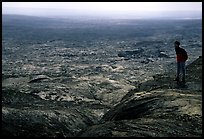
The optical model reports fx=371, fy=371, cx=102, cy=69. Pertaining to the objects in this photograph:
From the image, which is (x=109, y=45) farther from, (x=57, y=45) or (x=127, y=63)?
(x=127, y=63)

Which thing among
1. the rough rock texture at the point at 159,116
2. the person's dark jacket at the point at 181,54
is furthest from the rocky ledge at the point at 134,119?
the person's dark jacket at the point at 181,54

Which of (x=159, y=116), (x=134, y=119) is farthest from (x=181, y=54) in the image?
(x=134, y=119)

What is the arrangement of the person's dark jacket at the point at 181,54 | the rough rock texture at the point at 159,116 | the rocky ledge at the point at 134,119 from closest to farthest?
1. the rough rock texture at the point at 159,116
2. the rocky ledge at the point at 134,119
3. the person's dark jacket at the point at 181,54

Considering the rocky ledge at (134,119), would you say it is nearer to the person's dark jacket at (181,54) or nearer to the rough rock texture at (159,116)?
the rough rock texture at (159,116)

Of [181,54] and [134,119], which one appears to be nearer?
[134,119]

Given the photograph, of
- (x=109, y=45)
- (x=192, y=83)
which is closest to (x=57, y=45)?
(x=109, y=45)

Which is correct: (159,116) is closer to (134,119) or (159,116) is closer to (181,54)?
(134,119)

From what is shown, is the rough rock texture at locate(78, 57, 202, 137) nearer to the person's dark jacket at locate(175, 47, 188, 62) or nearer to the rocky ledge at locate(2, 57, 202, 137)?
the rocky ledge at locate(2, 57, 202, 137)

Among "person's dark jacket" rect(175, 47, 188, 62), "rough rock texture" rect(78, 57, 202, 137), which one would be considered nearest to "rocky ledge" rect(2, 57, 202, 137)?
"rough rock texture" rect(78, 57, 202, 137)
